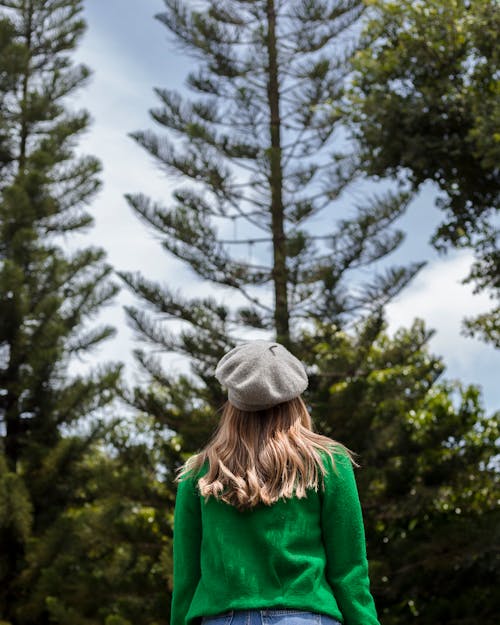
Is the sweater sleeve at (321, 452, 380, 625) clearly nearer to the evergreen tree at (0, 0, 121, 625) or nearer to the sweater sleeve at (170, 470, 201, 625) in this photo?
the sweater sleeve at (170, 470, 201, 625)

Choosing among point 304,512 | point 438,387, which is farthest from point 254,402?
point 438,387

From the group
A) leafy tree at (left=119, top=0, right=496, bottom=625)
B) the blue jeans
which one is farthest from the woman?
leafy tree at (left=119, top=0, right=496, bottom=625)

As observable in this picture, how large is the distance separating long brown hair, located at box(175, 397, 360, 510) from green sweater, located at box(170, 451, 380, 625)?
0.03 meters

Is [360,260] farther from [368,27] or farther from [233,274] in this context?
[368,27]

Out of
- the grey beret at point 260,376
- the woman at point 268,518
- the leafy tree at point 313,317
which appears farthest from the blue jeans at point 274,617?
the leafy tree at point 313,317

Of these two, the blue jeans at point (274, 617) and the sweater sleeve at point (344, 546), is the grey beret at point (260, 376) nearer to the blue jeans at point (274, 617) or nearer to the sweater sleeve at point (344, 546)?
the sweater sleeve at point (344, 546)

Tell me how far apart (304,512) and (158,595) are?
7.28 meters

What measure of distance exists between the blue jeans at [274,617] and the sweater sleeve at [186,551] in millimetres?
148

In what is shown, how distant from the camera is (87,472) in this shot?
10.5 meters

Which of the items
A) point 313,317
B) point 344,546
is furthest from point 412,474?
point 344,546

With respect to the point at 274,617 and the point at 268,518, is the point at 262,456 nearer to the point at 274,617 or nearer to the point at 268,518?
the point at 268,518

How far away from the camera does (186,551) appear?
1.90 meters

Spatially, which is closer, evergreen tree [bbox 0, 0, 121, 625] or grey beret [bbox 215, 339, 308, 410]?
grey beret [bbox 215, 339, 308, 410]

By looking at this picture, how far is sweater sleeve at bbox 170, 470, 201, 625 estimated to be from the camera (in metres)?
1.90
